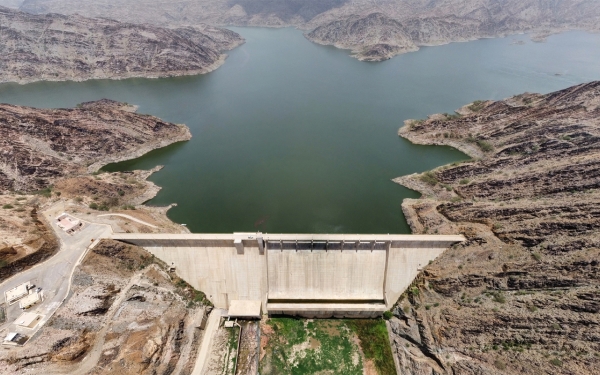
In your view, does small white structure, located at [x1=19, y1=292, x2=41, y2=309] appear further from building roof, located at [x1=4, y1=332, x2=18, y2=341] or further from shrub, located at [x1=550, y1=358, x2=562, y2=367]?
shrub, located at [x1=550, y1=358, x2=562, y2=367]

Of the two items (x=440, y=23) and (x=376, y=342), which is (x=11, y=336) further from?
(x=440, y=23)

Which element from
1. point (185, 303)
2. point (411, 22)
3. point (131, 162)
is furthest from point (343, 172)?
point (411, 22)

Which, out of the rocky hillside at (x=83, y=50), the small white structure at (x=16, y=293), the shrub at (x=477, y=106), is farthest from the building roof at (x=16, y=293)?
the rocky hillside at (x=83, y=50)

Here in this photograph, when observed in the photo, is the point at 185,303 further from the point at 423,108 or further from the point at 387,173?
the point at 423,108

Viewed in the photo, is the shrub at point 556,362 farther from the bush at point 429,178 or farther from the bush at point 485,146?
the bush at point 485,146

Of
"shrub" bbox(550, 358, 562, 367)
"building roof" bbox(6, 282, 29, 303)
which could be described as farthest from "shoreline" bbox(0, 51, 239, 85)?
"shrub" bbox(550, 358, 562, 367)

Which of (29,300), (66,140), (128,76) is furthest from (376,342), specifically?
(128,76)
